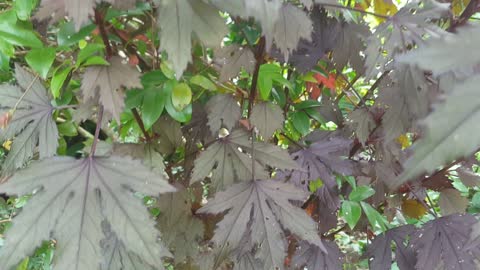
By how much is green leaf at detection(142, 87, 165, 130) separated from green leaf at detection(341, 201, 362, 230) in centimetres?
50

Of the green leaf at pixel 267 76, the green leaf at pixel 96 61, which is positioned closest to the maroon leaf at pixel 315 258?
the green leaf at pixel 267 76

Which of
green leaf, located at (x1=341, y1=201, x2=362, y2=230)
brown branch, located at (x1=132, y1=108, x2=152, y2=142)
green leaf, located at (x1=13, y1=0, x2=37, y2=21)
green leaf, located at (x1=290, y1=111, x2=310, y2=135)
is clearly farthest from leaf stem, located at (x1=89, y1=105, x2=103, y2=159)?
green leaf, located at (x1=341, y1=201, x2=362, y2=230)

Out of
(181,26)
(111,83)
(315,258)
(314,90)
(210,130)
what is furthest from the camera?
(314,90)

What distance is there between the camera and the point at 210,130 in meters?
0.86

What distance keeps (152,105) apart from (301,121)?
40 cm

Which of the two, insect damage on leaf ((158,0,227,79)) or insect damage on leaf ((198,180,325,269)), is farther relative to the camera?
insect damage on leaf ((198,180,325,269))

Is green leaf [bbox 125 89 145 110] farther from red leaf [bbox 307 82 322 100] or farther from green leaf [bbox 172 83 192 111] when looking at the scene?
red leaf [bbox 307 82 322 100]

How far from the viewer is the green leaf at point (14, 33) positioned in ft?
2.52

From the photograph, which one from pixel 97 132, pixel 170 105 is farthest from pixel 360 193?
pixel 97 132

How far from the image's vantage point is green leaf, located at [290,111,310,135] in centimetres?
104

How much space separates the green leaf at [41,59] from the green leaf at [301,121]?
54cm

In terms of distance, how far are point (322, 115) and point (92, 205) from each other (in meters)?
0.62

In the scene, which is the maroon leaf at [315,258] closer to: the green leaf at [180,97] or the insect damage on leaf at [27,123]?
the green leaf at [180,97]

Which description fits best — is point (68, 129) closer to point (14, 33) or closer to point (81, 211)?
point (14, 33)
